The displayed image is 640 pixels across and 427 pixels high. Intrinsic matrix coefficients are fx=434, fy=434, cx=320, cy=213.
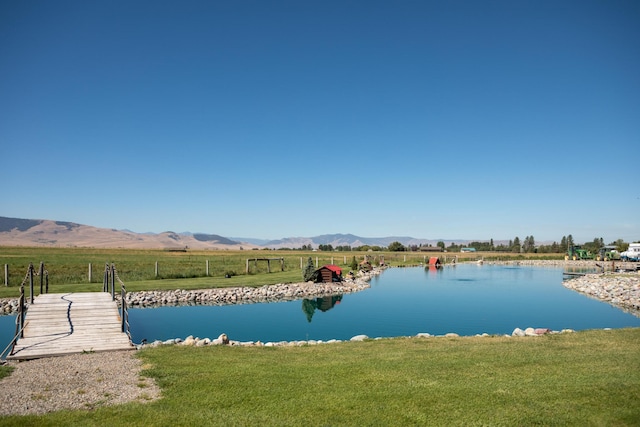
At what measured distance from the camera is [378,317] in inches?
882

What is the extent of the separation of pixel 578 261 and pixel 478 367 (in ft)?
250

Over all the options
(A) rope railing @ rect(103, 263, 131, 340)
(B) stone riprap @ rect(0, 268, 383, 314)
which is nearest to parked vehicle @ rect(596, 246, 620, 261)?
(B) stone riprap @ rect(0, 268, 383, 314)

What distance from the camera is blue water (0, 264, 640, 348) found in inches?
735

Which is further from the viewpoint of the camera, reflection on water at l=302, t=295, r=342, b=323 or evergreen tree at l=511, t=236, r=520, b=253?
evergreen tree at l=511, t=236, r=520, b=253

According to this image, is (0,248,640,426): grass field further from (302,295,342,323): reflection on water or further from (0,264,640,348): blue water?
(302,295,342,323): reflection on water

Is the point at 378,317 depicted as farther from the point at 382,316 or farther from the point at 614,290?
the point at 614,290

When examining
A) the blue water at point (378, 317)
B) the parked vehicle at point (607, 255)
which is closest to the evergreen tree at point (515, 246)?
the parked vehicle at point (607, 255)

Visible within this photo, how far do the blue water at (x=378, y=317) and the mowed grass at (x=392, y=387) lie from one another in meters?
7.31

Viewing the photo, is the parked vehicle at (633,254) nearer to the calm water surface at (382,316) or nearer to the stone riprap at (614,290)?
the stone riprap at (614,290)

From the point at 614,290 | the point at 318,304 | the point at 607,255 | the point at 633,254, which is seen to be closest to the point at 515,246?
the point at 607,255

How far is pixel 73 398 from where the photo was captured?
763 cm

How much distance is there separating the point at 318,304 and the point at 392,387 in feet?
64.6

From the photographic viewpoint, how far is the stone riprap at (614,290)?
85.5 ft

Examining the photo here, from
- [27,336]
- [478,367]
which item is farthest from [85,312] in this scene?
[478,367]
